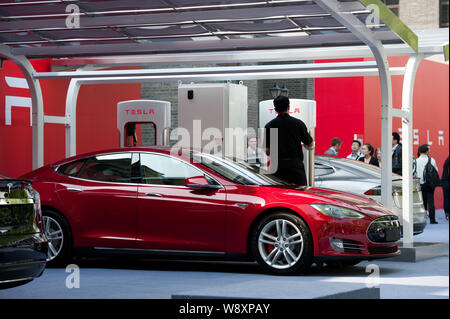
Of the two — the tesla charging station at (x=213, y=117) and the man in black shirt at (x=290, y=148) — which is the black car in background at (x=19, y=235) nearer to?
the man in black shirt at (x=290, y=148)

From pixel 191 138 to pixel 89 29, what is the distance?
12.9ft

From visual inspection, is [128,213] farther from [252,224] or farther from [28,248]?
[28,248]

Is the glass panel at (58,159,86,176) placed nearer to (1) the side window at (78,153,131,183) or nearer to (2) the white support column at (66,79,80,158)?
(1) the side window at (78,153,131,183)

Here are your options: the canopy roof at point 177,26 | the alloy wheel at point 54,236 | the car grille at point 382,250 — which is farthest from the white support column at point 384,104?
the alloy wheel at point 54,236

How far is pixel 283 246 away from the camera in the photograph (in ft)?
32.4

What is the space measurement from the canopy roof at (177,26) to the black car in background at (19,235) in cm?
409

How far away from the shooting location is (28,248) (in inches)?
289

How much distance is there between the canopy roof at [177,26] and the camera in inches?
436

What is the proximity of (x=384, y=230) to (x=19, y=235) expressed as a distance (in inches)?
171

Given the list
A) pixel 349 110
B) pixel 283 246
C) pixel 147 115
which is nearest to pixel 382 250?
pixel 283 246

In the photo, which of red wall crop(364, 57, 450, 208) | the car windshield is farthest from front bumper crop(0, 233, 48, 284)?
red wall crop(364, 57, 450, 208)

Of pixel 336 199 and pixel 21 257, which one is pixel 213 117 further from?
pixel 21 257

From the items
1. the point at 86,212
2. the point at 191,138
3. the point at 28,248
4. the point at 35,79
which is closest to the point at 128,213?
the point at 86,212
